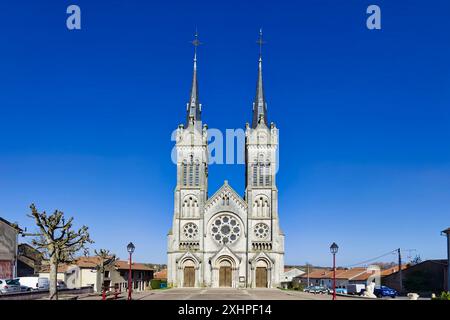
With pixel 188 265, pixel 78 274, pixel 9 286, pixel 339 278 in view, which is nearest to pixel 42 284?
pixel 9 286

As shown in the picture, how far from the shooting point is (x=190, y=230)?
81250mm

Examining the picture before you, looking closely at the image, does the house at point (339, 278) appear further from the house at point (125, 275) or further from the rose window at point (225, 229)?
the house at point (125, 275)

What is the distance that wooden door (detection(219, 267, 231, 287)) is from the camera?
79.8 m

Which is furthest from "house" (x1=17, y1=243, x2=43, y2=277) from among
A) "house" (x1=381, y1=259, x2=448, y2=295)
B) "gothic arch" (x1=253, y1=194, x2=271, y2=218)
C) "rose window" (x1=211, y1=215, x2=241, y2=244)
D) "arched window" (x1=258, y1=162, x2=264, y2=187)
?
"house" (x1=381, y1=259, x2=448, y2=295)

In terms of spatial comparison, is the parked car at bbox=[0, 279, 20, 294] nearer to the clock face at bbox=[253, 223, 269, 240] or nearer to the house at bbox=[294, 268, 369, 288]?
the clock face at bbox=[253, 223, 269, 240]

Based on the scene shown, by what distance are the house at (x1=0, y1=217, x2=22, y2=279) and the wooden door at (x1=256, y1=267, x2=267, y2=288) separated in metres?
32.7

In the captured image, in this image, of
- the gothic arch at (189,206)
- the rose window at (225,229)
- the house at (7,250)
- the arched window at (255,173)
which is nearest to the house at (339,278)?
the rose window at (225,229)

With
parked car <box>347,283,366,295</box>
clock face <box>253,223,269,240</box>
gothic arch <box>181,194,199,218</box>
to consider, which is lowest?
parked car <box>347,283,366,295</box>

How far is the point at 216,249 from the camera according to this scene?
80.8 m

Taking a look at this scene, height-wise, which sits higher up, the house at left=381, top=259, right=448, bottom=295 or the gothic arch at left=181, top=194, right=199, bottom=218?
the gothic arch at left=181, top=194, right=199, bottom=218
